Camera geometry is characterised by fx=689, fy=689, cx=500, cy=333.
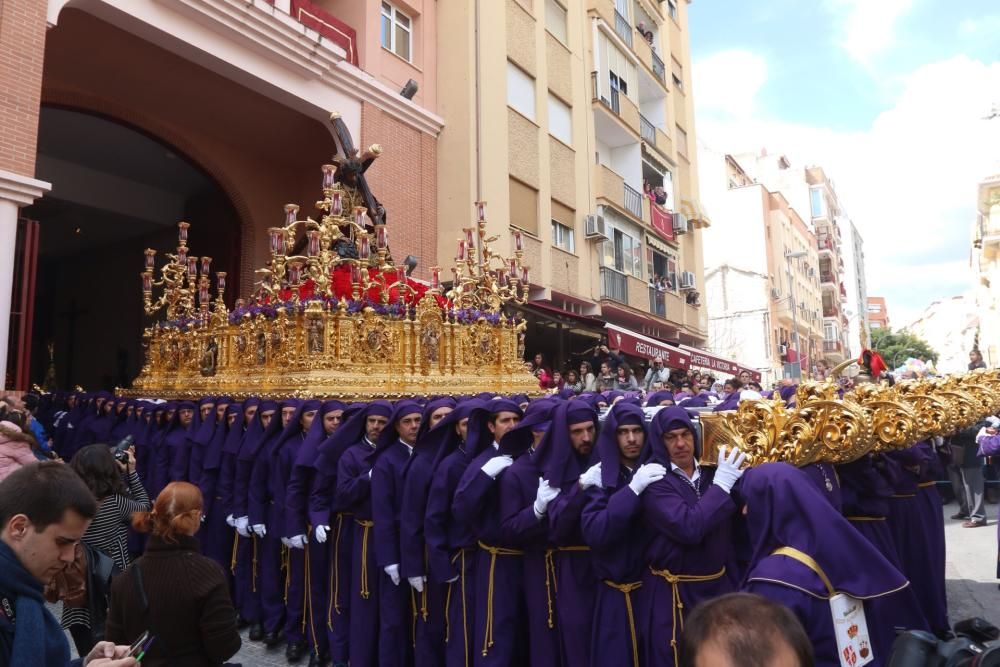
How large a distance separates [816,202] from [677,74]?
30817 millimetres

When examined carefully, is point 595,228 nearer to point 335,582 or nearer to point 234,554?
point 234,554

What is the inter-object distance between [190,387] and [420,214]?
25.6 feet

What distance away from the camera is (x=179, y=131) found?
15.4 m

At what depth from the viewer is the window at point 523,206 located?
55.5 feet

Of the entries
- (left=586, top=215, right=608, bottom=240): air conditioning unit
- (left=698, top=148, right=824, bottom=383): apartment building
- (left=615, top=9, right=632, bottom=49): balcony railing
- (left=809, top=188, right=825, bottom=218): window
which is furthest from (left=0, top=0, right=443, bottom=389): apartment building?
(left=809, top=188, right=825, bottom=218): window

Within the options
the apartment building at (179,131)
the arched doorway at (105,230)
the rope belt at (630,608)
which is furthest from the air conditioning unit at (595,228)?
the rope belt at (630,608)

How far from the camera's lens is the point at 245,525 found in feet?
20.0

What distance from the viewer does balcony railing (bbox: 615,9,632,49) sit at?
2261 centimetres

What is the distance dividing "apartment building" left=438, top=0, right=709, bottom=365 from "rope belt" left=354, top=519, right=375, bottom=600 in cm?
761

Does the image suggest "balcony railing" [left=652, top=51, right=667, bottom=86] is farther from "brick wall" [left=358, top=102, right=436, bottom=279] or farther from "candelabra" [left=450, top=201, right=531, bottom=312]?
"candelabra" [left=450, top=201, right=531, bottom=312]

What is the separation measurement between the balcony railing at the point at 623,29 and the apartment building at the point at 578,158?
6cm

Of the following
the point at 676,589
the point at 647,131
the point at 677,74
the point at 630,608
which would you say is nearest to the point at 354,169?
the point at 630,608

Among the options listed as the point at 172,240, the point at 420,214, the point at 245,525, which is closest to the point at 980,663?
the point at 245,525

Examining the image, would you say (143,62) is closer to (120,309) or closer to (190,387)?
(190,387)
